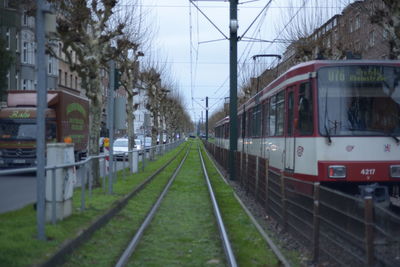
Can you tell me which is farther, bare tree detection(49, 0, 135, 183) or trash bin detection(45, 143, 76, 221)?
bare tree detection(49, 0, 135, 183)

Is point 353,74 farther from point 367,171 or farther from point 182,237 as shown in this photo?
point 182,237

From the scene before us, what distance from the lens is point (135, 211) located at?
497 inches

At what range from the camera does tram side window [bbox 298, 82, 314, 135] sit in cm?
1089

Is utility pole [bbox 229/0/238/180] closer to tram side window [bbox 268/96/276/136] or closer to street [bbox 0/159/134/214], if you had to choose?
tram side window [bbox 268/96/276/136]

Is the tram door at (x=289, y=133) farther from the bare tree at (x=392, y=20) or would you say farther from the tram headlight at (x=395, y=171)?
the bare tree at (x=392, y=20)

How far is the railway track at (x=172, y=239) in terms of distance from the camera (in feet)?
25.5

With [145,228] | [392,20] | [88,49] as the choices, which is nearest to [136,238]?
[145,228]

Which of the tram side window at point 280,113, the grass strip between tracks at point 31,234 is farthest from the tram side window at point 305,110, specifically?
the grass strip between tracks at point 31,234

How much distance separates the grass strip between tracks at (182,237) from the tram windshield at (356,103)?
306 cm

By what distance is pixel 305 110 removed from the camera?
11.1 meters

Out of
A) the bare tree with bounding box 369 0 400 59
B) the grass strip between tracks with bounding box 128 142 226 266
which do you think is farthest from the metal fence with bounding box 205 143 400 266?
the bare tree with bounding box 369 0 400 59

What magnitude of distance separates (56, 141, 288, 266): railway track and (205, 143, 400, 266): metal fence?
0.60 m

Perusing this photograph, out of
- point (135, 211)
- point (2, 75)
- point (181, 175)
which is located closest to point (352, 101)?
point (135, 211)

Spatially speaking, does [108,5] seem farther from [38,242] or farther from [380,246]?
[380,246]
